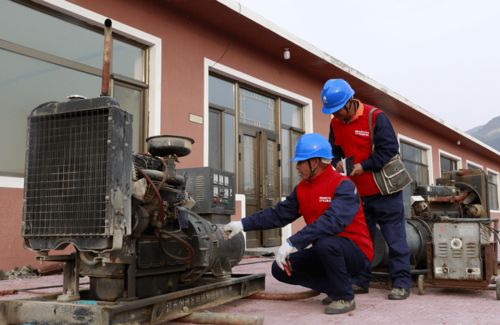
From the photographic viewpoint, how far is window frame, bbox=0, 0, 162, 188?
230 inches

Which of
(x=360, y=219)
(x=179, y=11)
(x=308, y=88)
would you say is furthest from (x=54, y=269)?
(x=308, y=88)

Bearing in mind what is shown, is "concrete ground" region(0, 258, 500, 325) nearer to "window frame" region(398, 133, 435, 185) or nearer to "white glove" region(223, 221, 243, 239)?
"white glove" region(223, 221, 243, 239)

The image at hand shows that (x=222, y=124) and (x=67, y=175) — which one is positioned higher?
(x=222, y=124)

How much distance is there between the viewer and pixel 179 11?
757 centimetres

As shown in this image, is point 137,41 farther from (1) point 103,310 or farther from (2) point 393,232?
(1) point 103,310

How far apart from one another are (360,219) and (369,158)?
2.36 ft

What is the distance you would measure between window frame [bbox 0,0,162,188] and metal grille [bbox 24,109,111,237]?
309 cm

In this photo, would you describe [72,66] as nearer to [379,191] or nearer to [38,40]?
[38,40]

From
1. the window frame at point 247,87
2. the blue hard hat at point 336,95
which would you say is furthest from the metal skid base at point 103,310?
the window frame at point 247,87

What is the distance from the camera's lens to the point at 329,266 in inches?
128

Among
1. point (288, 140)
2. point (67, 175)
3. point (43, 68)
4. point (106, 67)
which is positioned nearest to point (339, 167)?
point (106, 67)

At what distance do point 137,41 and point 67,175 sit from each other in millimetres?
4746

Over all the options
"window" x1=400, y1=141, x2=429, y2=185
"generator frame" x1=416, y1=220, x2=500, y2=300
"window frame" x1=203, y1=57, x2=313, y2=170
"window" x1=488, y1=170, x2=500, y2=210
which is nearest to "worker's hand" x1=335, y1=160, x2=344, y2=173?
Answer: "generator frame" x1=416, y1=220, x2=500, y2=300

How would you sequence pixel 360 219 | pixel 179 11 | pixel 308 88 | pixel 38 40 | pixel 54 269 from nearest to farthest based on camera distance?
pixel 360 219 < pixel 54 269 < pixel 38 40 < pixel 179 11 < pixel 308 88
